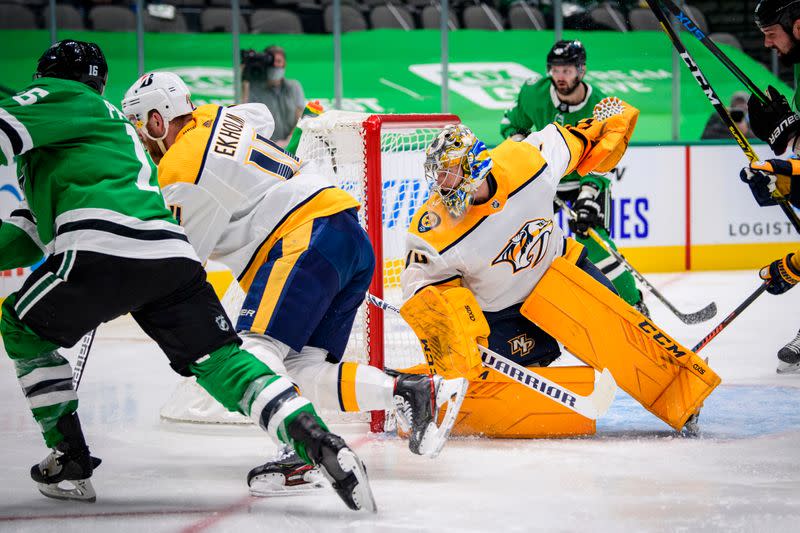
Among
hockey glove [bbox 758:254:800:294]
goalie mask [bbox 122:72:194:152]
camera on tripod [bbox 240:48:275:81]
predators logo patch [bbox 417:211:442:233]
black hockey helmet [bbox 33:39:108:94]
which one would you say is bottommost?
hockey glove [bbox 758:254:800:294]

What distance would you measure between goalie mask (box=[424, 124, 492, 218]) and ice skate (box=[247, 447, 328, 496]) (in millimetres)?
823

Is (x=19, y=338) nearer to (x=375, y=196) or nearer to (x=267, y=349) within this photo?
(x=267, y=349)

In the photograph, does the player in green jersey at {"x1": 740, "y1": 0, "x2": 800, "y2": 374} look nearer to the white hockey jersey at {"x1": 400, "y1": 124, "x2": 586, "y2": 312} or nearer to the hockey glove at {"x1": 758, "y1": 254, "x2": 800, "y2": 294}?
the hockey glove at {"x1": 758, "y1": 254, "x2": 800, "y2": 294}

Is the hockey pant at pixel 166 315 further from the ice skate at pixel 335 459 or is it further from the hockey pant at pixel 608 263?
the hockey pant at pixel 608 263

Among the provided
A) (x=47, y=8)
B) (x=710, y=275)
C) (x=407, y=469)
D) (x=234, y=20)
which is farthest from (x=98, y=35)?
(x=407, y=469)

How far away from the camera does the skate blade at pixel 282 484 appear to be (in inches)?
96.2

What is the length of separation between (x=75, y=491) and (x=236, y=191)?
77 cm

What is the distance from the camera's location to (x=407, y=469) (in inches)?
Answer: 105

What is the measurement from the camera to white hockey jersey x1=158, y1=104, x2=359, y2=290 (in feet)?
8.09

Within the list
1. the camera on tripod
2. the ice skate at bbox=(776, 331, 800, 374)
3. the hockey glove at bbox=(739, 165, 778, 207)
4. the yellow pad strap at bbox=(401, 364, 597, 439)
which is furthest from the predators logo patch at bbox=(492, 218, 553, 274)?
the camera on tripod

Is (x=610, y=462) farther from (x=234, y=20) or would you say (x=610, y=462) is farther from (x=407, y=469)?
(x=234, y=20)

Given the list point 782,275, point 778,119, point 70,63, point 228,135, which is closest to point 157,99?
point 228,135

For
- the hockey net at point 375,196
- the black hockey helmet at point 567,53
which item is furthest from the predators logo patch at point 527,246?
the black hockey helmet at point 567,53

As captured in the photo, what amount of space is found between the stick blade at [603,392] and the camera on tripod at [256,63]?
4.20 metres
